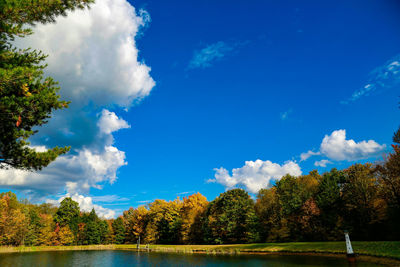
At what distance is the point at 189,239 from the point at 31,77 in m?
64.9

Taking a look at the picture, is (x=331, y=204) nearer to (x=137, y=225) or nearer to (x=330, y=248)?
(x=330, y=248)

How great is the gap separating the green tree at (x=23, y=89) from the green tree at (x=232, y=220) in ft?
156

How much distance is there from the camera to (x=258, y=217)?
54.2 metres

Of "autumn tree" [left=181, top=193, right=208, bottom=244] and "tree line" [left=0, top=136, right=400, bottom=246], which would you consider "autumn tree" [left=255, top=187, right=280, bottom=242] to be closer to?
"tree line" [left=0, top=136, right=400, bottom=246]

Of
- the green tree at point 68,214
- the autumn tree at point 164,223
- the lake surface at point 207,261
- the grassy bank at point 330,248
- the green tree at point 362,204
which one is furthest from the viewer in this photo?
the green tree at point 68,214

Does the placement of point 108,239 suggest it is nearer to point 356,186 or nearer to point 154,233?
point 154,233

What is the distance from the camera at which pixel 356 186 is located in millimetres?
39781

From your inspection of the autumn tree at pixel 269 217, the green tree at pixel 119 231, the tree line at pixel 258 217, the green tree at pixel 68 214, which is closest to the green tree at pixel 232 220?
the tree line at pixel 258 217

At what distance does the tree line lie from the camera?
3691 cm

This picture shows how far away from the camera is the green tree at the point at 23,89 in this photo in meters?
10.7

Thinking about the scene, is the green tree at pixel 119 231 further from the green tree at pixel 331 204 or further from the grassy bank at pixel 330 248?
the green tree at pixel 331 204

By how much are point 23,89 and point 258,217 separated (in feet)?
173

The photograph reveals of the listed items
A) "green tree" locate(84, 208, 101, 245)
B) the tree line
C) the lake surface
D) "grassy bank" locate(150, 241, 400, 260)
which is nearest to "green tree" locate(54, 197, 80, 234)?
the tree line

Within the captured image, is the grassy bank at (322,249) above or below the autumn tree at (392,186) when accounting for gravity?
below
